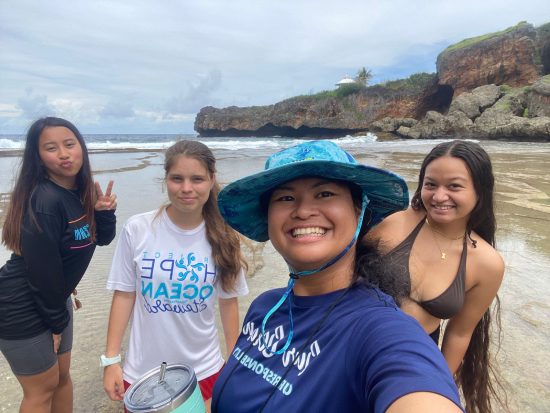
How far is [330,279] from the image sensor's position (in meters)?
1.24

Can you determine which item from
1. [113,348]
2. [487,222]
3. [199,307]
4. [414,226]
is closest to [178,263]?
[199,307]

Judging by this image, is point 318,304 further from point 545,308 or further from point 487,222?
point 545,308

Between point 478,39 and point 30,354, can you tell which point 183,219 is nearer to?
point 30,354

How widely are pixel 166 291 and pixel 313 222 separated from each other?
117 cm

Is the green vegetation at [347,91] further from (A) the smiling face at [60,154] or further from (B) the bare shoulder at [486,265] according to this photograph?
(A) the smiling face at [60,154]

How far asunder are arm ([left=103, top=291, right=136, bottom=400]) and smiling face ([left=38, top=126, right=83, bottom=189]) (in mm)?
802

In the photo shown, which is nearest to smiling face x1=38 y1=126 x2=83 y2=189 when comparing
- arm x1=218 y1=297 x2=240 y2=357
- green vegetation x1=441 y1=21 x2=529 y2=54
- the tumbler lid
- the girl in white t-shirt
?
the girl in white t-shirt

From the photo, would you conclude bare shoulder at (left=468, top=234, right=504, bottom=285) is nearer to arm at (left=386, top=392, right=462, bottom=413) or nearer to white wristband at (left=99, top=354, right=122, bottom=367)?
arm at (left=386, top=392, right=462, bottom=413)

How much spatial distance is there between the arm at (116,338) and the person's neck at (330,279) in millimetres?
1302

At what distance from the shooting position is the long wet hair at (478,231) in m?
2.13

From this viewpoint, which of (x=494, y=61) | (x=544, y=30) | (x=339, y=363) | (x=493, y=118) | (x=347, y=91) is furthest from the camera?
(x=347, y=91)

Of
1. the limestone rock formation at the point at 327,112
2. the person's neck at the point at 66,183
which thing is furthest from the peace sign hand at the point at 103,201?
the limestone rock formation at the point at 327,112

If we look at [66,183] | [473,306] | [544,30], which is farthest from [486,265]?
[544,30]

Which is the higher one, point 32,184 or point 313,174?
point 313,174
